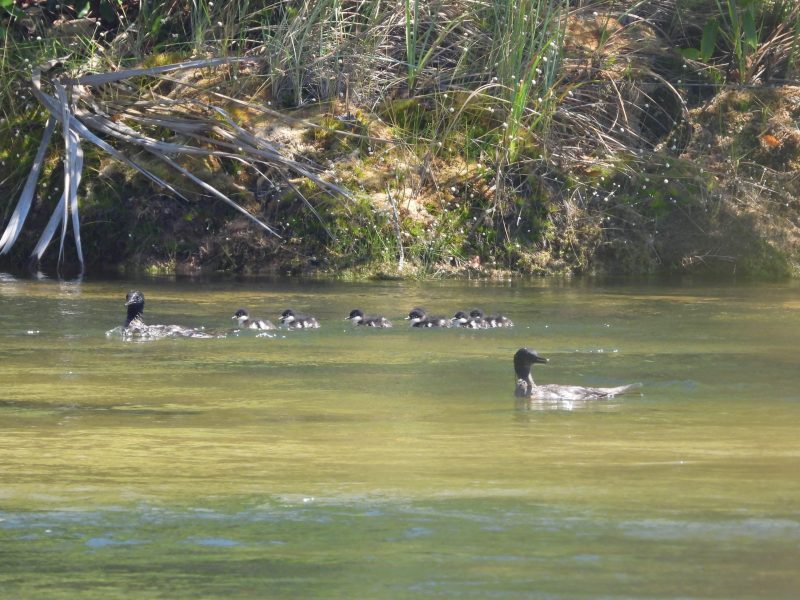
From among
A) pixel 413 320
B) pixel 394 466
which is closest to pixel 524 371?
pixel 394 466

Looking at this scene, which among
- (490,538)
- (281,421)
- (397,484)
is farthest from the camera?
(281,421)

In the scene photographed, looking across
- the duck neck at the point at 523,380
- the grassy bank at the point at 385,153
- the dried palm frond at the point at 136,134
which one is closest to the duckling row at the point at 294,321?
the duck neck at the point at 523,380

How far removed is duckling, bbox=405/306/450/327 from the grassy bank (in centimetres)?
511

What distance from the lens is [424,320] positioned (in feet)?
43.3

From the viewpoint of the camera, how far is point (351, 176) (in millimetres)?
19047

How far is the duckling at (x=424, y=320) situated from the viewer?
13172mm

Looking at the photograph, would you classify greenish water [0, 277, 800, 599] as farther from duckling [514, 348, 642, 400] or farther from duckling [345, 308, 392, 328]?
duckling [345, 308, 392, 328]

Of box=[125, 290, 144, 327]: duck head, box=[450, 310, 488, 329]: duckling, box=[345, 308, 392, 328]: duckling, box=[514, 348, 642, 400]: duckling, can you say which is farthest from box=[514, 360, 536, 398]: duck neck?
box=[125, 290, 144, 327]: duck head

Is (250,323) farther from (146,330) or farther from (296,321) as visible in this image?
(146,330)

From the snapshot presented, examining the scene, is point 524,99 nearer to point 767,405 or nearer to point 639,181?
point 639,181

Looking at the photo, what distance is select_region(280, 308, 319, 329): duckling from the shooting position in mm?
13009

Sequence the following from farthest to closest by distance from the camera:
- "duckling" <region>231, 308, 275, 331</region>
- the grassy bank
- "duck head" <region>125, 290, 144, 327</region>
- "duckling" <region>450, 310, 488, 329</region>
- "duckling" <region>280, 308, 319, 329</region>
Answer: the grassy bank
"duckling" <region>450, 310, 488, 329</region>
"duckling" <region>280, 308, 319, 329</region>
"duckling" <region>231, 308, 275, 331</region>
"duck head" <region>125, 290, 144, 327</region>

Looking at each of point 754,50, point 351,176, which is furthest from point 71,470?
point 754,50

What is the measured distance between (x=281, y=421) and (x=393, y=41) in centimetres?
1261
